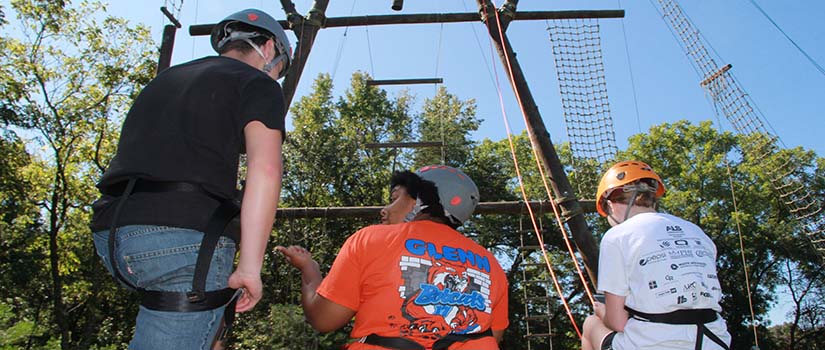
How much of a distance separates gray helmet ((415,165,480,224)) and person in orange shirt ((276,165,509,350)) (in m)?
0.16

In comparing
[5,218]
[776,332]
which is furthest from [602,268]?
[776,332]

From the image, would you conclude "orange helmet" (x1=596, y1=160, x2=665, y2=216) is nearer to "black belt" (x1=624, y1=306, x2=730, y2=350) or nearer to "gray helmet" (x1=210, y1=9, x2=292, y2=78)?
"black belt" (x1=624, y1=306, x2=730, y2=350)

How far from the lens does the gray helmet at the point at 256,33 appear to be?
2102mm

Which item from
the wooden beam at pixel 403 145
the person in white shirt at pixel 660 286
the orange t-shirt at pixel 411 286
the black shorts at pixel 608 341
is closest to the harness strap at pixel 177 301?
the orange t-shirt at pixel 411 286

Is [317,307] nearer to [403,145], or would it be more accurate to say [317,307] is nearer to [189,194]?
[189,194]

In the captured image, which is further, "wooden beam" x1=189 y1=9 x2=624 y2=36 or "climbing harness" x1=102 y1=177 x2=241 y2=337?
"wooden beam" x1=189 y1=9 x2=624 y2=36

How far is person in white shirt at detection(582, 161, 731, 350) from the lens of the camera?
2443 mm

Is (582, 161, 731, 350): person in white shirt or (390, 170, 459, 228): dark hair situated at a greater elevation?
(390, 170, 459, 228): dark hair

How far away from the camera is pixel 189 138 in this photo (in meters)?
1.69

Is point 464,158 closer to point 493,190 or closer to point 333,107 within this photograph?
point 493,190

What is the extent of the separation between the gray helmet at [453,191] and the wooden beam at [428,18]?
178 inches

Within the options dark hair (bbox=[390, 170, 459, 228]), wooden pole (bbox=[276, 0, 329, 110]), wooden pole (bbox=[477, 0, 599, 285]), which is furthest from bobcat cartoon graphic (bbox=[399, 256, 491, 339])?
wooden pole (bbox=[276, 0, 329, 110])

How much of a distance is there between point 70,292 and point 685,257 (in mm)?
24342

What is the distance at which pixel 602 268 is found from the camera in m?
2.65
